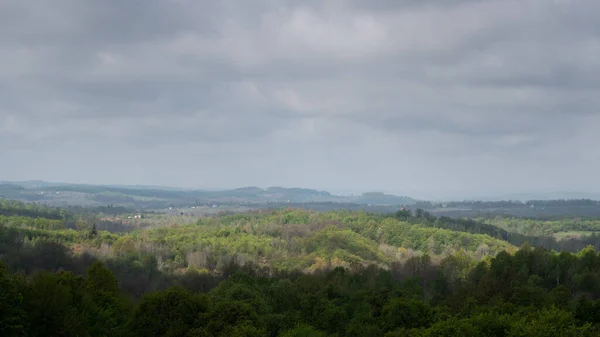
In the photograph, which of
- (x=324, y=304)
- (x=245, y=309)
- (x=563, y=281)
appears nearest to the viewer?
(x=245, y=309)

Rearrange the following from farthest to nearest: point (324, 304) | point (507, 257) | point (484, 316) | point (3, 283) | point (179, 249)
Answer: point (179, 249) → point (507, 257) → point (324, 304) → point (484, 316) → point (3, 283)

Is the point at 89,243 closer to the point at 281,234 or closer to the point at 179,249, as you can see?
the point at 179,249

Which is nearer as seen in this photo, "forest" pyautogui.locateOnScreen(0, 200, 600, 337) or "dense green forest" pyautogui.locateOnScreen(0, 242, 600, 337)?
"dense green forest" pyautogui.locateOnScreen(0, 242, 600, 337)

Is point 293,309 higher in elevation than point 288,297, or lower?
lower

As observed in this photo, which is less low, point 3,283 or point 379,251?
point 3,283

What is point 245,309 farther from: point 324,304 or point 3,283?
point 3,283

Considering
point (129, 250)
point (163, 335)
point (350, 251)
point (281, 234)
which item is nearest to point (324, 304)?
point (163, 335)

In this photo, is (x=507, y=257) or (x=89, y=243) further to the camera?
(x=89, y=243)

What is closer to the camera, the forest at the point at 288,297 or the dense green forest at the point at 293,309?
the dense green forest at the point at 293,309

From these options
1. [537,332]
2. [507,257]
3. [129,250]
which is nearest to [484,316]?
[537,332]

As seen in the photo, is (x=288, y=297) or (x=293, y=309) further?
(x=288, y=297)
